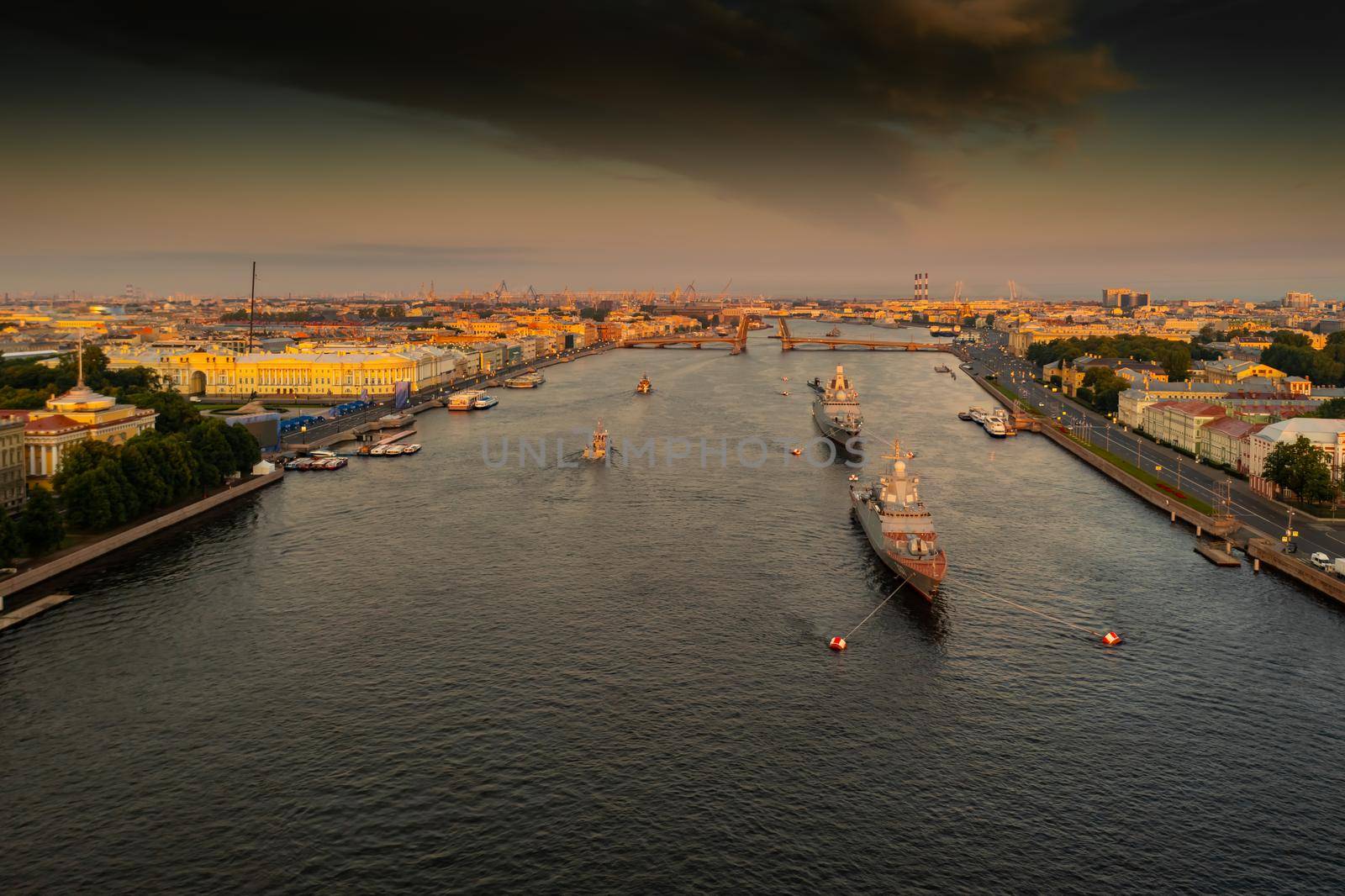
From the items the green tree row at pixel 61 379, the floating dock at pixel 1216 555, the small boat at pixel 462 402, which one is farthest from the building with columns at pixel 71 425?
the floating dock at pixel 1216 555

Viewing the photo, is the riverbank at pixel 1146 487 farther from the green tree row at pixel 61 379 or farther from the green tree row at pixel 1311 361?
the green tree row at pixel 61 379

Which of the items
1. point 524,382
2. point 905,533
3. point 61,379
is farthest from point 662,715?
point 524,382

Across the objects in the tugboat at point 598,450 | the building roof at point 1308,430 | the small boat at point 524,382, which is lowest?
the tugboat at point 598,450

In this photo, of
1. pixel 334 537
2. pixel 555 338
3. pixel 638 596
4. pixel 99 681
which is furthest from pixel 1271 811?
pixel 555 338

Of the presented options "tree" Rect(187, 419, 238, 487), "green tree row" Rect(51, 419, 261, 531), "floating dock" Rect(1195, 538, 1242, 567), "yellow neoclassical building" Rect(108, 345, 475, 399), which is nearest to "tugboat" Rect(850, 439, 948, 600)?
"floating dock" Rect(1195, 538, 1242, 567)

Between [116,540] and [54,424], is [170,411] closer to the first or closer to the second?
[54,424]
